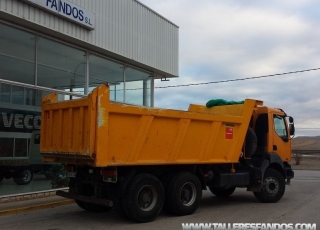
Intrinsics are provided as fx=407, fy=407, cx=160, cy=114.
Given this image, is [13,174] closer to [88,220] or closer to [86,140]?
[88,220]

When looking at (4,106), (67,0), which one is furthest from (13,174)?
(67,0)

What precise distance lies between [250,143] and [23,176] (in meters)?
6.54

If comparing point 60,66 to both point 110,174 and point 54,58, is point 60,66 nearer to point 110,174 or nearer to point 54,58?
point 54,58

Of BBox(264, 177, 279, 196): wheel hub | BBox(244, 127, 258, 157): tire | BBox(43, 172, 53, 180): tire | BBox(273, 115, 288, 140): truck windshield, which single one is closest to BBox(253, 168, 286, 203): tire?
BBox(264, 177, 279, 196): wheel hub

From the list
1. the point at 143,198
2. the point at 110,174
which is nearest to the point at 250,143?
the point at 143,198

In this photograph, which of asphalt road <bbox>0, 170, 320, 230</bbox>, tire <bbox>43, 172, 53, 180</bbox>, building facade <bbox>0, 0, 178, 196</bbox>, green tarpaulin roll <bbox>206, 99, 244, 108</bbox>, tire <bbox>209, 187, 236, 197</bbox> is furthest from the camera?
tire <bbox>209, 187, 236, 197</bbox>

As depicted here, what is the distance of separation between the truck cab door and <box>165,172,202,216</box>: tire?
3342 mm

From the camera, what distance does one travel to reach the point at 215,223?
8578mm

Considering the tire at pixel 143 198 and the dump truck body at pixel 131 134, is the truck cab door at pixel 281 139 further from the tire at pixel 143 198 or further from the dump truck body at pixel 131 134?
the tire at pixel 143 198

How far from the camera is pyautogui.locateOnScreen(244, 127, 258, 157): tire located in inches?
440

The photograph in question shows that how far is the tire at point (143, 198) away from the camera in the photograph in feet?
27.5

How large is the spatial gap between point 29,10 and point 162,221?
680 cm

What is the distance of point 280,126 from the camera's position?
1222cm

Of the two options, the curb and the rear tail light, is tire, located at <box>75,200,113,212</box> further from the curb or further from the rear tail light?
the rear tail light
